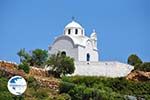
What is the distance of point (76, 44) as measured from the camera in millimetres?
64188

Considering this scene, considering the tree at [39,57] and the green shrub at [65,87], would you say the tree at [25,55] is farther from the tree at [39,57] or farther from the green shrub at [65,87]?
the green shrub at [65,87]

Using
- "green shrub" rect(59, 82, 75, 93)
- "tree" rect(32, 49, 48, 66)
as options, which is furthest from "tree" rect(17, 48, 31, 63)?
"green shrub" rect(59, 82, 75, 93)

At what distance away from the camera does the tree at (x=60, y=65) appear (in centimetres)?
5178

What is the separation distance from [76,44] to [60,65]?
12208 millimetres

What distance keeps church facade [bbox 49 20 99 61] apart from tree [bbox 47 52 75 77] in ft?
33.2

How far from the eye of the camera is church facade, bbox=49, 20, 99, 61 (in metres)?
64.6

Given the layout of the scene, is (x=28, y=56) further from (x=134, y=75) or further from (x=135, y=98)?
(x=135, y=98)

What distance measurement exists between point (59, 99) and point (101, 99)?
2.72m

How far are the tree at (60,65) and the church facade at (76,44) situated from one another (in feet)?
33.2

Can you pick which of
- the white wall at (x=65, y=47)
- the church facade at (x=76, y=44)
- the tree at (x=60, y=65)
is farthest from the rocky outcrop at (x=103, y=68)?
the white wall at (x=65, y=47)

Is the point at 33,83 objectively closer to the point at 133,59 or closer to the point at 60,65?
the point at 60,65

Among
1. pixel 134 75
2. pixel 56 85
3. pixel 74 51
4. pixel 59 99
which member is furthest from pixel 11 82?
pixel 74 51

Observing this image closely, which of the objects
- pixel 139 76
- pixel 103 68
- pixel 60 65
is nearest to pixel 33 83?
pixel 139 76

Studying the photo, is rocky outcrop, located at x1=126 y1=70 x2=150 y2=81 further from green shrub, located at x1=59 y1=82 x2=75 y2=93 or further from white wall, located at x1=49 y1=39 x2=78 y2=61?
white wall, located at x1=49 y1=39 x2=78 y2=61
